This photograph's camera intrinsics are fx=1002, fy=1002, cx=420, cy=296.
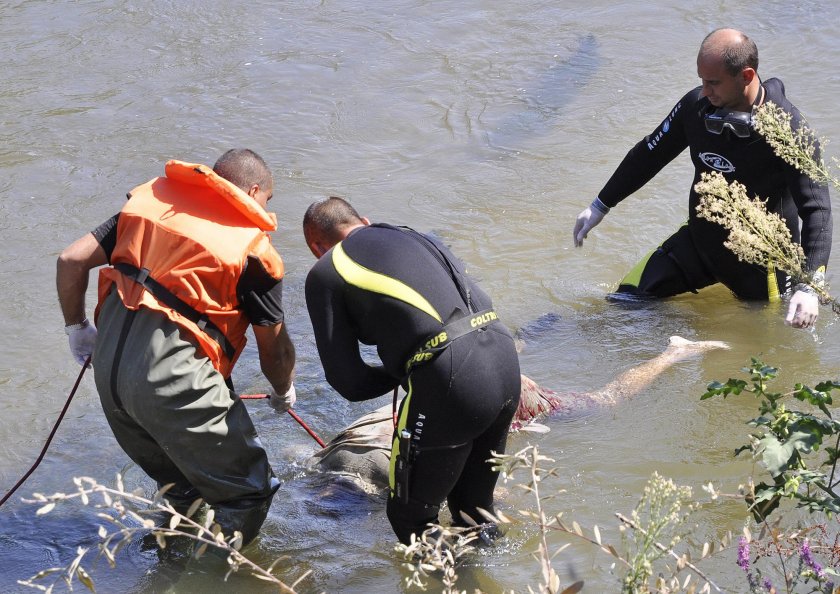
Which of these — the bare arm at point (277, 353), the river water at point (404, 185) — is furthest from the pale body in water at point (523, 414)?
the bare arm at point (277, 353)

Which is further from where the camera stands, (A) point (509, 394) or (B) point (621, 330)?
(B) point (621, 330)

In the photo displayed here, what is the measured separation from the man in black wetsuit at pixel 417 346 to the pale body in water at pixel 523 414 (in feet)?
2.55

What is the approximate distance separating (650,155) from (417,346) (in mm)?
2828

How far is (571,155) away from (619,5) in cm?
331

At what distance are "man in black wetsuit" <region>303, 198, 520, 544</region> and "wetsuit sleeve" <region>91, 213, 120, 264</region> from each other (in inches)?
32.2

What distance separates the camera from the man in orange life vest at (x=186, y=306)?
12.1ft

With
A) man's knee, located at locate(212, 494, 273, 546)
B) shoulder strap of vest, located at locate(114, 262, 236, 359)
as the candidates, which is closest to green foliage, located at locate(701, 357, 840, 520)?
shoulder strap of vest, located at locate(114, 262, 236, 359)

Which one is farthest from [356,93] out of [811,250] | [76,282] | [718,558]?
[718,558]

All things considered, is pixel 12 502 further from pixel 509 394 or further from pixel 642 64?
pixel 642 64

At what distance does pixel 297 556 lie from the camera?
431 cm

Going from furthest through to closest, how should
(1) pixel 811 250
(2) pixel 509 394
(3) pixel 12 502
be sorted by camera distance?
(1) pixel 811 250 → (3) pixel 12 502 → (2) pixel 509 394

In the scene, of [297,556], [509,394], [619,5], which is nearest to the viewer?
[509,394]

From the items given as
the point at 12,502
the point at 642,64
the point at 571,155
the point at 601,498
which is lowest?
the point at 12,502

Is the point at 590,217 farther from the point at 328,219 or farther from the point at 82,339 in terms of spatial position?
the point at 82,339
